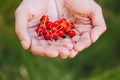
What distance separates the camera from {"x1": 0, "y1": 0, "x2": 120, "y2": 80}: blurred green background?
1.75m

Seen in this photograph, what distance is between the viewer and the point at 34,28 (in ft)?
4.38

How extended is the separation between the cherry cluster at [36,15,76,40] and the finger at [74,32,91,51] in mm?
46

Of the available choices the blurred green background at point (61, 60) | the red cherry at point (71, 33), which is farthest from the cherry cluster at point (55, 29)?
the blurred green background at point (61, 60)

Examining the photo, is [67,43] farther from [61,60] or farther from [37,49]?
[61,60]

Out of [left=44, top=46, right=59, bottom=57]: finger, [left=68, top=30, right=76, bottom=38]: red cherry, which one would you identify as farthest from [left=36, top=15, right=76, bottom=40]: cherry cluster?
[left=44, top=46, right=59, bottom=57]: finger

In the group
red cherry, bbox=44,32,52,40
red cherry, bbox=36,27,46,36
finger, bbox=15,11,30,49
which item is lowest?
red cherry, bbox=44,32,52,40

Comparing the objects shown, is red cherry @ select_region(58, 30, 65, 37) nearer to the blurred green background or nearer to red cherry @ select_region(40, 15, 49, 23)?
red cherry @ select_region(40, 15, 49, 23)

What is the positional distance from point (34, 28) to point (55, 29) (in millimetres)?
63

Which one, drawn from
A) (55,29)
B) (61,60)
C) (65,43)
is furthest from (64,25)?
(61,60)

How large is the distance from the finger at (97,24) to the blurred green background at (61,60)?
386 millimetres

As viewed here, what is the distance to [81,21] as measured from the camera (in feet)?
4.50

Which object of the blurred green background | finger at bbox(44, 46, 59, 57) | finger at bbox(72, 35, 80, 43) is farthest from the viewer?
the blurred green background

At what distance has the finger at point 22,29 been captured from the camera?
3.87ft

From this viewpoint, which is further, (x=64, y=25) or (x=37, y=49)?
(x=64, y=25)
